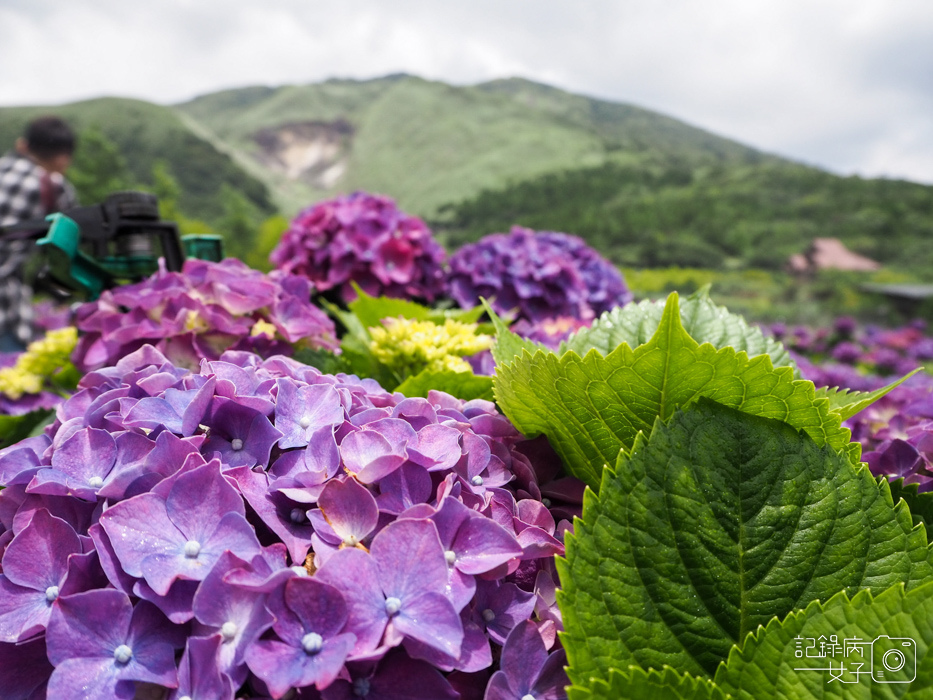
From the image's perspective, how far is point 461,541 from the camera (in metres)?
0.61

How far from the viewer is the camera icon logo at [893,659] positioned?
519 millimetres

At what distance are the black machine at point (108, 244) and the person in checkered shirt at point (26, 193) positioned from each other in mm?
2864

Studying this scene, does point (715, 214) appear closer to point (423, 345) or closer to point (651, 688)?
point (423, 345)

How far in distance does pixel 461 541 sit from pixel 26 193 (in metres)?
4.61

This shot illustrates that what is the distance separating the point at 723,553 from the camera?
0.62 m

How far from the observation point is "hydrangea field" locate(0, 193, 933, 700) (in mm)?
529

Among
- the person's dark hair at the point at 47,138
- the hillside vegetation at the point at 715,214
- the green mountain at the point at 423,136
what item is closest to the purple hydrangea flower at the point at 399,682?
the person's dark hair at the point at 47,138

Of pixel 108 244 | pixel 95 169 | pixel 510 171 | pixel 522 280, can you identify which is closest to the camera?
pixel 108 244

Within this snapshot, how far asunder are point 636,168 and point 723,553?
43.6m

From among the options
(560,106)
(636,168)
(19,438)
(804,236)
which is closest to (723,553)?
(19,438)

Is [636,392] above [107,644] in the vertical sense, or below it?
above

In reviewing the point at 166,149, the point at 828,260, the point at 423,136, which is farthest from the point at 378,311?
the point at 423,136

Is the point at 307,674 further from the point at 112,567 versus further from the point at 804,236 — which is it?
the point at 804,236

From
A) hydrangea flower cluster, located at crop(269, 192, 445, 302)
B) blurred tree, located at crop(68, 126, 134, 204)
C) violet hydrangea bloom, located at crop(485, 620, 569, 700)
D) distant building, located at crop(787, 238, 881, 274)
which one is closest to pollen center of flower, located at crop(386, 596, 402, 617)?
violet hydrangea bloom, located at crop(485, 620, 569, 700)
